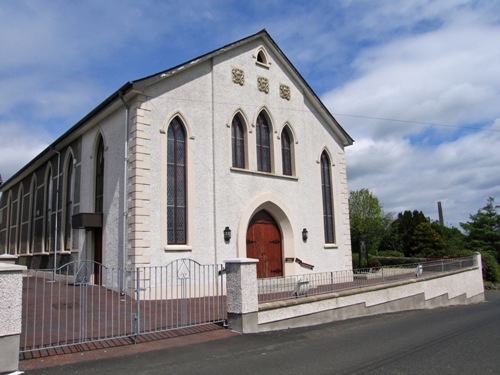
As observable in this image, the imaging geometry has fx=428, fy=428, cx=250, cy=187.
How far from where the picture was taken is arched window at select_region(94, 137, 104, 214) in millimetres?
15070

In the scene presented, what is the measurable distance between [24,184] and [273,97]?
16.5 metres

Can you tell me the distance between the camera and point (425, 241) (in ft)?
135

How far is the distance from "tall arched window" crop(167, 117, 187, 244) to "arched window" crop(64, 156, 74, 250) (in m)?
6.02

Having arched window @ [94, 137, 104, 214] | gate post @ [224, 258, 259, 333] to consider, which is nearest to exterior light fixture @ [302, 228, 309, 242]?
arched window @ [94, 137, 104, 214]

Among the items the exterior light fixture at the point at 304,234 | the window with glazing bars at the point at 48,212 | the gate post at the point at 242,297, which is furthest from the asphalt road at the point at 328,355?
the window with glazing bars at the point at 48,212

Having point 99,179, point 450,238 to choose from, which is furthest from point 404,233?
point 99,179

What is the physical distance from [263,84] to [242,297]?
1008 cm

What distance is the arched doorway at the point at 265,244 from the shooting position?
15883mm

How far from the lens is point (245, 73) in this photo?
1623 cm

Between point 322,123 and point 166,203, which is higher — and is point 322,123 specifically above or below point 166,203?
above

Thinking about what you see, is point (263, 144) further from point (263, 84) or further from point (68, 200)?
point (68, 200)

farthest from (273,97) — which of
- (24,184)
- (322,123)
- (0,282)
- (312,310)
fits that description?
(24,184)

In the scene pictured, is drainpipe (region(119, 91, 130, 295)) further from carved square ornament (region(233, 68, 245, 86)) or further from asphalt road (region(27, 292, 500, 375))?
asphalt road (region(27, 292, 500, 375))

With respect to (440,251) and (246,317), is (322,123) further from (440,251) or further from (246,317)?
(440,251)
